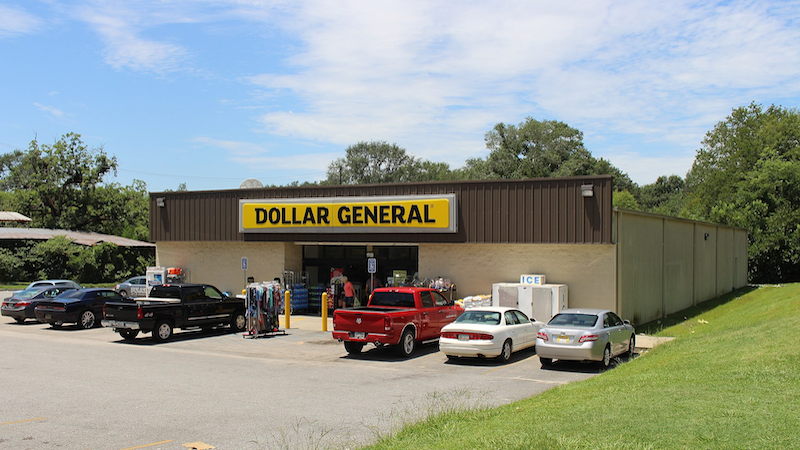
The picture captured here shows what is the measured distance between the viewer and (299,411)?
10688mm

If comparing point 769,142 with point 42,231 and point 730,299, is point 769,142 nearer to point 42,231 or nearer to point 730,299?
point 730,299

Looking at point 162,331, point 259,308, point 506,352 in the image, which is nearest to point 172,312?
point 162,331

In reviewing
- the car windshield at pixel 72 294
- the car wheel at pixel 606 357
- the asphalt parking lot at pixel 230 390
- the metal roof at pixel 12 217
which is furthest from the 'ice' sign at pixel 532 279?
the metal roof at pixel 12 217

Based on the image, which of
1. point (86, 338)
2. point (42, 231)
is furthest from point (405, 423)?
point (42, 231)

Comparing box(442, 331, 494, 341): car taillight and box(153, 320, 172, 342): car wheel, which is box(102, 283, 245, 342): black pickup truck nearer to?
box(153, 320, 172, 342): car wheel

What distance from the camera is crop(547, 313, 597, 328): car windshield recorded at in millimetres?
15740

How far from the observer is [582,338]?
1504 cm

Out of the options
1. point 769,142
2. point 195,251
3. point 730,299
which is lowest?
point 730,299

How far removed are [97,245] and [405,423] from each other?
48.5 metres

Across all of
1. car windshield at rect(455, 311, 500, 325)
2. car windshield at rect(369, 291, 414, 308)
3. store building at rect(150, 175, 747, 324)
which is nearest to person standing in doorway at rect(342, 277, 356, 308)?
store building at rect(150, 175, 747, 324)

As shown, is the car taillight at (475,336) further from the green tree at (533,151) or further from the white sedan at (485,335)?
the green tree at (533,151)

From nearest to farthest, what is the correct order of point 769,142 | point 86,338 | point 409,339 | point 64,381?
point 64,381 → point 409,339 → point 86,338 → point 769,142

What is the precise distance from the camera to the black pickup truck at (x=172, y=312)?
19.9 meters

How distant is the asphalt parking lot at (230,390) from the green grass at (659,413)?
4.04 ft
